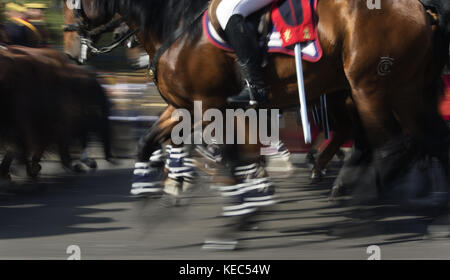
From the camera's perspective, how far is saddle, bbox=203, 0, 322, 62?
212 inches

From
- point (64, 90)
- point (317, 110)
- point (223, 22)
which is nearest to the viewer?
point (223, 22)

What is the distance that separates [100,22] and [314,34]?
173 centimetres

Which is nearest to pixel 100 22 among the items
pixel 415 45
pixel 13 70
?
pixel 13 70

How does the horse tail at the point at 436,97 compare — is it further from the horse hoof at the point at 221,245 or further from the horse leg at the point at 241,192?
the horse hoof at the point at 221,245

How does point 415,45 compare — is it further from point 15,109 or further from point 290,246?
point 15,109

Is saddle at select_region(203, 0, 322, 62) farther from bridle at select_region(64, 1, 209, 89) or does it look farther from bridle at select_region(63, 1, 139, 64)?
bridle at select_region(63, 1, 139, 64)

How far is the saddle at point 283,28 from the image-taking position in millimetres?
5383

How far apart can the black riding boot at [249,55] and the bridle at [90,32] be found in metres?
0.93

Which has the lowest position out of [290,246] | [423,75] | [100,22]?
[290,246]

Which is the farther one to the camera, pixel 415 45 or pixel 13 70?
pixel 13 70

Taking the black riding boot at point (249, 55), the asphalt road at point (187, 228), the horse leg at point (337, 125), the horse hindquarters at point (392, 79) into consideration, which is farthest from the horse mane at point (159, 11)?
the horse leg at point (337, 125)

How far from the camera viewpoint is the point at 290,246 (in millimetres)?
5441

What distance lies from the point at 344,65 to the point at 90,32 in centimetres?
204

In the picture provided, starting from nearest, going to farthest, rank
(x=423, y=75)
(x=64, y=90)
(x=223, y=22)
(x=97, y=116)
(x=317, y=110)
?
(x=223, y=22), (x=423, y=75), (x=317, y=110), (x=64, y=90), (x=97, y=116)
